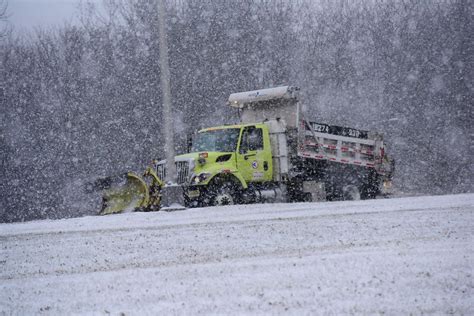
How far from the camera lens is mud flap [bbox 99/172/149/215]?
49.9 feet

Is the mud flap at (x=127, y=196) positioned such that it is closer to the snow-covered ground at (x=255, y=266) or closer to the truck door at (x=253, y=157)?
the truck door at (x=253, y=157)

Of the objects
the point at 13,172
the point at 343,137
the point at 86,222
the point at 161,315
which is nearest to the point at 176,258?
the point at 161,315

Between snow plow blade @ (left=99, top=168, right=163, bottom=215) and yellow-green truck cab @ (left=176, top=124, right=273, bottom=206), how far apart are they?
0.89m

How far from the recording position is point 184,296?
476 cm

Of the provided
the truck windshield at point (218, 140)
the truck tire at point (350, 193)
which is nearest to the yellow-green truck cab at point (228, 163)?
the truck windshield at point (218, 140)

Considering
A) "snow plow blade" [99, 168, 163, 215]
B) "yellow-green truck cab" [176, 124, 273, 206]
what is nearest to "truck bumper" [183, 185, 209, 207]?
"yellow-green truck cab" [176, 124, 273, 206]

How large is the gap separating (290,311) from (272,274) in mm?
1216

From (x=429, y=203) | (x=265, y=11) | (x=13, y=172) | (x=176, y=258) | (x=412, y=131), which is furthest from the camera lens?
(x=265, y=11)

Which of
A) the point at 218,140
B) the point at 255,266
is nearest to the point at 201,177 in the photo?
the point at 218,140

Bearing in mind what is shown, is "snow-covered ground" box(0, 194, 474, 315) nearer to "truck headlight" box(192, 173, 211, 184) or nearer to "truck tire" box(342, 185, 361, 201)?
"truck headlight" box(192, 173, 211, 184)

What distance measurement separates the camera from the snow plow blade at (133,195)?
15.1 m

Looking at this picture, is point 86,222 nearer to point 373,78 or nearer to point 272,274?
point 272,274

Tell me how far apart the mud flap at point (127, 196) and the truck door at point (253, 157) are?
2.74m

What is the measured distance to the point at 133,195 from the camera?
1557cm
